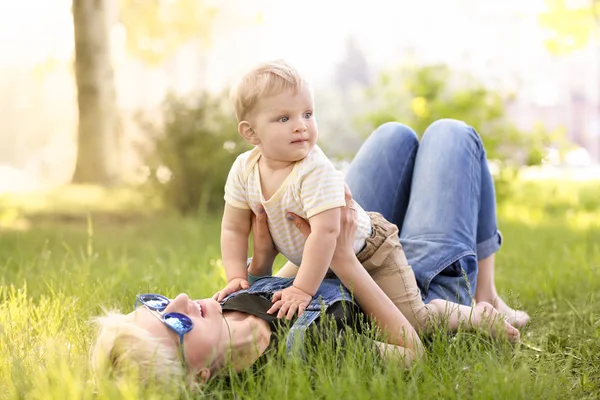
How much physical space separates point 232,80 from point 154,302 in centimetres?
817

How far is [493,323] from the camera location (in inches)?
89.1

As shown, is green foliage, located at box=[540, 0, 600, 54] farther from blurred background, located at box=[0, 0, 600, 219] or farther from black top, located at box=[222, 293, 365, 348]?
black top, located at box=[222, 293, 365, 348]

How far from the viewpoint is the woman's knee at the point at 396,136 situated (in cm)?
297

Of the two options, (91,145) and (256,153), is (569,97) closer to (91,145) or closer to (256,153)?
(91,145)

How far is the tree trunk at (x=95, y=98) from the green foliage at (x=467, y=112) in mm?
3509

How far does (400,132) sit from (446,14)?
22898mm

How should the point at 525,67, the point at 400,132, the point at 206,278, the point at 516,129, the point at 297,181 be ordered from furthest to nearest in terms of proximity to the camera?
the point at 525,67 → the point at 516,129 → the point at 206,278 → the point at 400,132 → the point at 297,181

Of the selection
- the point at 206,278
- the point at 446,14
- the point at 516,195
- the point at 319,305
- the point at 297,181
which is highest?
the point at 446,14

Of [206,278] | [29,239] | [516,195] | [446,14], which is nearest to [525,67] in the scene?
[446,14]

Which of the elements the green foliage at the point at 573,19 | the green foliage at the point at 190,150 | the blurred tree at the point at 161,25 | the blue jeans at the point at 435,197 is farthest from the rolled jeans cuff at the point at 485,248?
the blurred tree at the point at 161,25

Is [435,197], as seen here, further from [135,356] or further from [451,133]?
[135,356]

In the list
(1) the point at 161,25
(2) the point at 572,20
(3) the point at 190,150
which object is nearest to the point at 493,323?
(3) the point at 190,150

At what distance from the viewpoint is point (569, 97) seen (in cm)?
2498

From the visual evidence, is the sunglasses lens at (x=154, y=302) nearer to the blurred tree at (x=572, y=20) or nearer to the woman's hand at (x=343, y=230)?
the woman's hand at (x=343, y=230)
